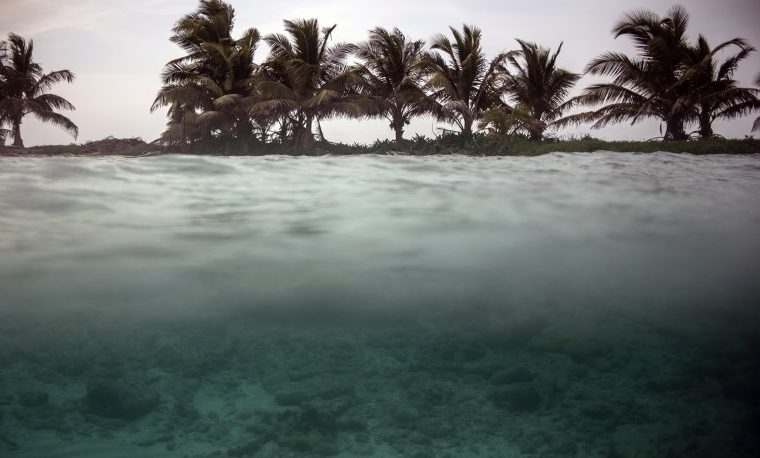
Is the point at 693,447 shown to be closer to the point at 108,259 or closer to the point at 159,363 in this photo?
the point at 159,363

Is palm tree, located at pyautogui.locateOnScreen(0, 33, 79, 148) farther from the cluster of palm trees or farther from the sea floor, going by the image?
the sea floor

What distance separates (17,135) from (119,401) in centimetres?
3636

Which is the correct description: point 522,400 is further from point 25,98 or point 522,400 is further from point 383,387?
point 25,98

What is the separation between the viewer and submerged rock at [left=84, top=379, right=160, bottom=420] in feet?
16.7

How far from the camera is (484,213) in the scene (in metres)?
8.73

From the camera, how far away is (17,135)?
3491cm

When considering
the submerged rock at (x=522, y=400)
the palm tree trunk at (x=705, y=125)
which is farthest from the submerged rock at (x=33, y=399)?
the palm tree trunk at (x=705, y=125)

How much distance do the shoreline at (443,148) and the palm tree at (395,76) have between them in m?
2.08

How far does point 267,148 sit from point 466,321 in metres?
25.4

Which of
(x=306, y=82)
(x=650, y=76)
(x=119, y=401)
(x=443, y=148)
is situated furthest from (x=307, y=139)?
(x=119, y=401)

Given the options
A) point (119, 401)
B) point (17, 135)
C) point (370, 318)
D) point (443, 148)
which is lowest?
point (119, 401)

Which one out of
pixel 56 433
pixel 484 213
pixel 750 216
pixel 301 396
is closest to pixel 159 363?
pixel 56 433

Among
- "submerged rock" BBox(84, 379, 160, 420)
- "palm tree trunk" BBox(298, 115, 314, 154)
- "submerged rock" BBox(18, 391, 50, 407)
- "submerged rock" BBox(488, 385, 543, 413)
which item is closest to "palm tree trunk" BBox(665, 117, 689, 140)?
"palm tree trunk" BBox(298, 115, 314, 154)

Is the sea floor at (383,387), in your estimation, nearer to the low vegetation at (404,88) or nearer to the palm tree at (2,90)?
the low vegetation at (404,88)
